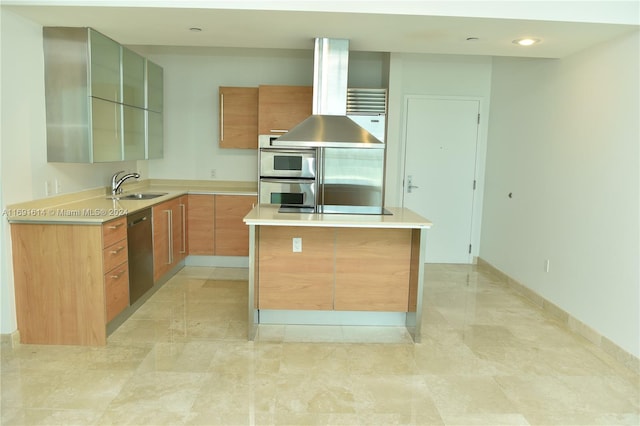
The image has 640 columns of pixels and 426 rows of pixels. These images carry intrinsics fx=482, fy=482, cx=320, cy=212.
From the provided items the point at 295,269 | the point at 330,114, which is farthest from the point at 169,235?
the point at 330,114

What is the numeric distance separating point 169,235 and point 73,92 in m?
1.71

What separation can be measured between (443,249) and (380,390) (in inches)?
138

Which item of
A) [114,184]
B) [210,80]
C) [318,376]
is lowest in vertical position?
[318,376]

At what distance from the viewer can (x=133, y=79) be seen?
14.8 feet

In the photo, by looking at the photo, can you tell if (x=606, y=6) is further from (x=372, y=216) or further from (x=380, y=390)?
(x=380, y=390)

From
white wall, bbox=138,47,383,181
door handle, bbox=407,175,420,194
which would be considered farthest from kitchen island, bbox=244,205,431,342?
white wall, bbox=138,47,383,181

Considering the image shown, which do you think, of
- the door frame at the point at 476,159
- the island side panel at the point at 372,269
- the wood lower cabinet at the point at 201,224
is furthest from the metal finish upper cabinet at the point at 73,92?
the door frame at the point at 476,159

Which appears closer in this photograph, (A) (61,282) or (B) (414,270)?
(A) (61,282)

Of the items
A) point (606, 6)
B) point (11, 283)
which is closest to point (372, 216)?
point (606, 6)

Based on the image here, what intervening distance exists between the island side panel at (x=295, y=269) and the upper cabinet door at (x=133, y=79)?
6.28 feet

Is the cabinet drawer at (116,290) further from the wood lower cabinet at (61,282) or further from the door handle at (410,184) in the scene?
the door handle at (410,184)

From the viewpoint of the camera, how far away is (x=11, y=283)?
3250 mm

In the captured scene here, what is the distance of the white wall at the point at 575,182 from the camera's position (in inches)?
128

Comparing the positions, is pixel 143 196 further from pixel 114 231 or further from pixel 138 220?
pixel 114 231
